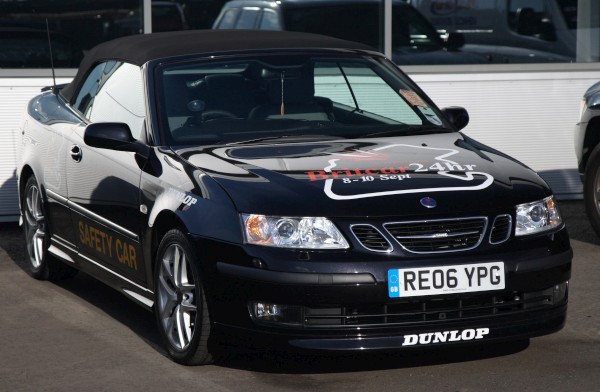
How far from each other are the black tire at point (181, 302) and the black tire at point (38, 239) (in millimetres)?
2060

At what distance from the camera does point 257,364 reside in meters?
5.96

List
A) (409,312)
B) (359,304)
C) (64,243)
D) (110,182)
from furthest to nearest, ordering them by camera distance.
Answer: (64,243)
(110,182)
(409,312)
(359,304)

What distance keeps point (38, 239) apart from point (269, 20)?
3561 mm

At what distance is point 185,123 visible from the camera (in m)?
6.57

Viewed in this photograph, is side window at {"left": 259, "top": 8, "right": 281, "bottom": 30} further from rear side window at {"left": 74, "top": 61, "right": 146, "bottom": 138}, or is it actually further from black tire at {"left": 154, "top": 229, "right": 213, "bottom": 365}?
black tire at {"left": 154, "top": 229, "right": 213, "bottom": 365}

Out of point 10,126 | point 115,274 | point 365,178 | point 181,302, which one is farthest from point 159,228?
point 10,126

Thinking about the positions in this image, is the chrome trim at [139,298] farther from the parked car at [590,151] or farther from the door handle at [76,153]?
the parked car at [590,151]

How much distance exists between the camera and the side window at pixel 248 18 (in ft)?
35.7

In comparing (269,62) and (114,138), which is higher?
(269,62)

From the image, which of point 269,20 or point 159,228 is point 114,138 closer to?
point 159,228

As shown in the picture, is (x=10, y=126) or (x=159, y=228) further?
(x=10, y=126)

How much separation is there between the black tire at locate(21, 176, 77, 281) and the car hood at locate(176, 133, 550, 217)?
6.86 ft

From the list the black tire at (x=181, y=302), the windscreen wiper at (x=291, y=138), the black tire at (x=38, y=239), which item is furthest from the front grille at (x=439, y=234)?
the black tire at (x=38, y=239)

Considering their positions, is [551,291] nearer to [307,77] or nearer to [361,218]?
[361,218]
